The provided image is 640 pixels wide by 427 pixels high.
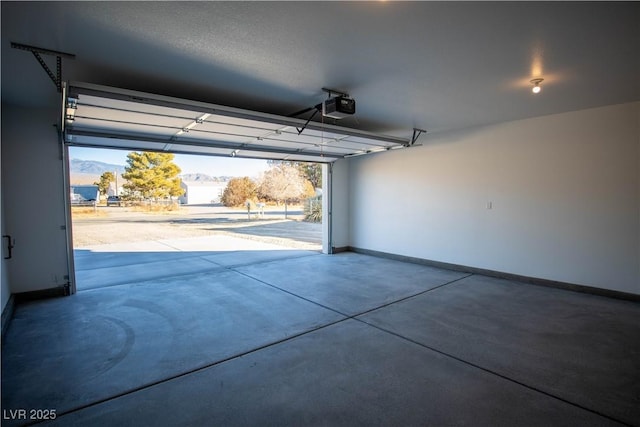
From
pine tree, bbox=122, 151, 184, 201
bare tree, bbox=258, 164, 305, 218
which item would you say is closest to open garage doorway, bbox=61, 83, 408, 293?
pine tree, bbox=122, 151, 184, 201

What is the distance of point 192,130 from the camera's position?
466 cm

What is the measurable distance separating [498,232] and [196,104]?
5191 millimetres

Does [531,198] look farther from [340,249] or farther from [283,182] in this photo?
[283,182]

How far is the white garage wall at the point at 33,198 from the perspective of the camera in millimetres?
4195

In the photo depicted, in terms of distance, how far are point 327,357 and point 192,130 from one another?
3.75 metres

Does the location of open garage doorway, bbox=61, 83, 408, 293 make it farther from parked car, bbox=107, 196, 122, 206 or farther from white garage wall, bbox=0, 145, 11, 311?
parked car, bbox=107, 196, 122, 206

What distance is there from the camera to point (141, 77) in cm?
323

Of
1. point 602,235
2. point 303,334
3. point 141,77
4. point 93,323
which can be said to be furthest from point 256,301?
point 602,235

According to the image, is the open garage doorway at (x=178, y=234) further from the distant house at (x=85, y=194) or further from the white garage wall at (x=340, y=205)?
the white garage wall at (x=340, y=205)

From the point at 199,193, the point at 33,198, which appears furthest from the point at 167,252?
the point at 199,193

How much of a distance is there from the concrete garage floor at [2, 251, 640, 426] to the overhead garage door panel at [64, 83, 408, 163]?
8.05 ft

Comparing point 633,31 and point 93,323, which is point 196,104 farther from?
point 633,31

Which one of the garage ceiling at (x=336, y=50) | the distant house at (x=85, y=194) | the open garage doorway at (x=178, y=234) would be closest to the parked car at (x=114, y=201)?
the open garage doorway at (x=178, y=234)

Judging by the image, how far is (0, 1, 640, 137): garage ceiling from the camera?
2.12 meters
